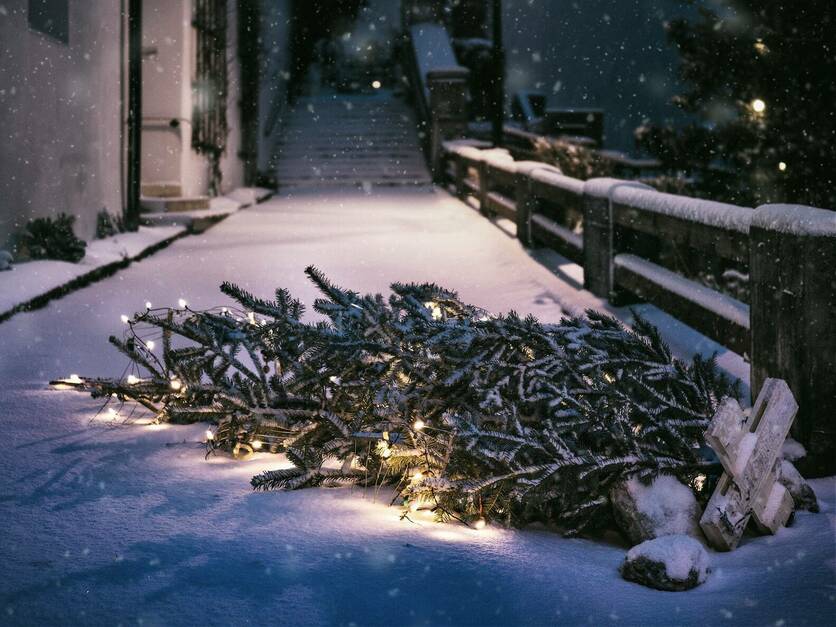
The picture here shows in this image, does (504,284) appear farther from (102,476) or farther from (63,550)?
(63,550)

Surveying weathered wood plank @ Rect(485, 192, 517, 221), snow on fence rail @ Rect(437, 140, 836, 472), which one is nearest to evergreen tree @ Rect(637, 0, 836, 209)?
weathered wood plank @ Rect(485, 192, 517, 221)

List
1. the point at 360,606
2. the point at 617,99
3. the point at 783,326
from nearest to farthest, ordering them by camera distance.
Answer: the point at 360,606
the point at 783,326
the point at 617,99

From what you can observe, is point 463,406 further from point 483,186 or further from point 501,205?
point 483,186

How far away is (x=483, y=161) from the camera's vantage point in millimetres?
13586

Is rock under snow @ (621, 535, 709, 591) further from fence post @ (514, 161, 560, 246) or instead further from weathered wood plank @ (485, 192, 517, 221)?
weathered wood plank @ (485, 192, 517, 221)

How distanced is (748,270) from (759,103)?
16.7 feet

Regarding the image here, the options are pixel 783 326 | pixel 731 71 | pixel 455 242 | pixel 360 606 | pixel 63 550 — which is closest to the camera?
pixel 360 606

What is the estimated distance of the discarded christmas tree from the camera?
3299 millimetres

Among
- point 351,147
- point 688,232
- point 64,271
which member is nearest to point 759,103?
point 688,232

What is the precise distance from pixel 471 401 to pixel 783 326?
4.13 feet

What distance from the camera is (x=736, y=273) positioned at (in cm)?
1002

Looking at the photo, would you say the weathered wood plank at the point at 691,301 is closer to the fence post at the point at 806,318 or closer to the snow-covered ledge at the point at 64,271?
the fence post at the point at 806,318

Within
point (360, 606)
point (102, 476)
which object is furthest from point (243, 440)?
point (360, 606)

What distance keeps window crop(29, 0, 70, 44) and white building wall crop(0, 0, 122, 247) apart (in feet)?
0.24
